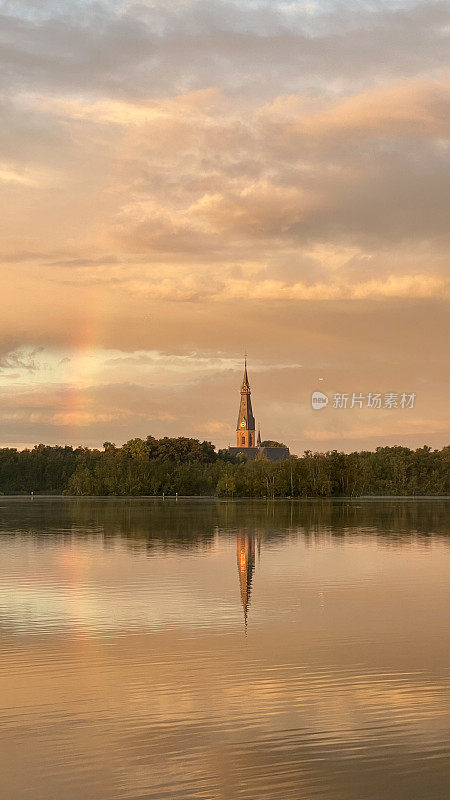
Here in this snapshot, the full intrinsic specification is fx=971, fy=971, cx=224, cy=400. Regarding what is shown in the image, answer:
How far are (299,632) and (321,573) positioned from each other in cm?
1090

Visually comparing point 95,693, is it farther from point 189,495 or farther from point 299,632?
point 189,495

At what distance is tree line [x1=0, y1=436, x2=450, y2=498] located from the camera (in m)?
132

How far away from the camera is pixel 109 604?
889 inches

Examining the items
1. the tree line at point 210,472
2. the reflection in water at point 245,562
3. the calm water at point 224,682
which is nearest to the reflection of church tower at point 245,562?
the reflection in water at point 245,562

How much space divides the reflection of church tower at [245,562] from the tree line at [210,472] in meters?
83.9

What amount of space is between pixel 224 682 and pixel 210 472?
429ft

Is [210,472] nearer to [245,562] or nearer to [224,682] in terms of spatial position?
[245,562]

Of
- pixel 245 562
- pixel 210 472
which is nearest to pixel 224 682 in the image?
pixel 245 562

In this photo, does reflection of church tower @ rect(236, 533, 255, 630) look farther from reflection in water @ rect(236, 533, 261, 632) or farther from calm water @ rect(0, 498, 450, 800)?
calm water @ rect(0, 498, 450, 800)

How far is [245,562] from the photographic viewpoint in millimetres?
32844

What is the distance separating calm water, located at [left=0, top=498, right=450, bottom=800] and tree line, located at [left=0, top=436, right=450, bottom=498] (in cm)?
10089

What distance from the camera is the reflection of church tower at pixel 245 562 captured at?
24062 millimetres

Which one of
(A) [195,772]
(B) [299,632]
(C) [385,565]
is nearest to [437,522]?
(C) [385,565]

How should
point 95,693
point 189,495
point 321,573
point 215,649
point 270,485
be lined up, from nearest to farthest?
point 95,693, point 215,649, point 321,573, point 270,485, point 189,495
